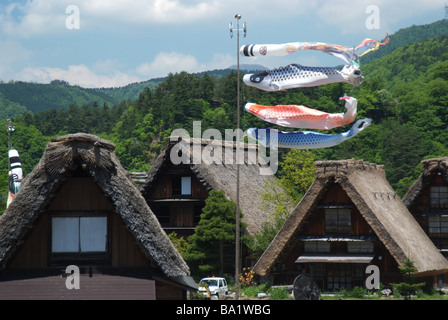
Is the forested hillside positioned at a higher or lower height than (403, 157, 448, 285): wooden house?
higher

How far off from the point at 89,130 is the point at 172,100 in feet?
123

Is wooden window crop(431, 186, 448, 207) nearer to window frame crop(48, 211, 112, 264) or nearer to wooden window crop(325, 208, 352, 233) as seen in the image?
wooden window crop(325, 208, 352, 233)

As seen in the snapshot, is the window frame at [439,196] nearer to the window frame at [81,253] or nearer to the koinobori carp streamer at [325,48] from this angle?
Answer: the koinobori carp streamer at [325,48]

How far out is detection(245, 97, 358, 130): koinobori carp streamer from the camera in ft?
105

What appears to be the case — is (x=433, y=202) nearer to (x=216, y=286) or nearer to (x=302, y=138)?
(x=216, y=286)

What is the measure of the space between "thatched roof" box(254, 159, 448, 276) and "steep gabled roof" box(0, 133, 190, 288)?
72.0 ft

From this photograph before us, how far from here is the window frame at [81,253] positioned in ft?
62.8

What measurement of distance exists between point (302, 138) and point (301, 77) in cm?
321

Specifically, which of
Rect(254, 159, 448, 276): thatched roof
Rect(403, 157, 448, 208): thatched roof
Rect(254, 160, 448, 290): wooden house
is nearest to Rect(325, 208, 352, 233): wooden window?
Rect(254, 160, 448, 290): wooden house

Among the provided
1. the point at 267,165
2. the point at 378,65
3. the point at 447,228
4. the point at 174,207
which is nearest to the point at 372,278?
the point at 447,228

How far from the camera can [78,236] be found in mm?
19344

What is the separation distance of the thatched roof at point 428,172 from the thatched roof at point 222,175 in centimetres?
904

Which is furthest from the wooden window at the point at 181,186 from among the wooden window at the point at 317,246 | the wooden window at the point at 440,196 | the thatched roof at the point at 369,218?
the wooden window at the point at 440,196

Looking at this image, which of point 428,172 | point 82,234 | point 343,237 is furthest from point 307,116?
point 82,234
